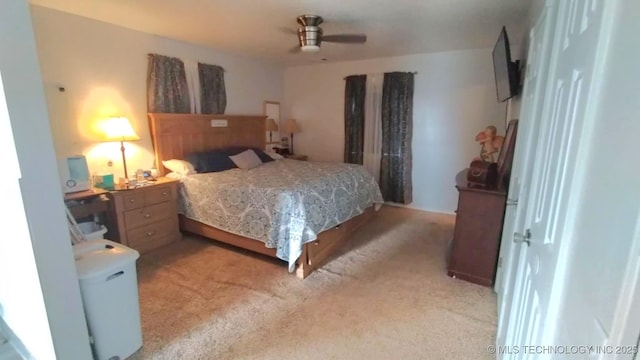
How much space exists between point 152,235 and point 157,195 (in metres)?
0.44

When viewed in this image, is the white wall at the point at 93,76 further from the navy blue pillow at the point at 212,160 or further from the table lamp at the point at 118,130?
the navy blue pillow at the point at 212,160

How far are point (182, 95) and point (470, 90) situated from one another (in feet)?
13.1

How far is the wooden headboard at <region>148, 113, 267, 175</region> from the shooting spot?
12.1 ft

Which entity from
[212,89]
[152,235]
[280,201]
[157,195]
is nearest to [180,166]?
[157,195]

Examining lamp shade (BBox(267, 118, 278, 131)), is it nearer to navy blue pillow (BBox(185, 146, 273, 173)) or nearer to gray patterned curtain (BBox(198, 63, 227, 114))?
gray patterned curtain (BBox(198, 63, 227, 114))

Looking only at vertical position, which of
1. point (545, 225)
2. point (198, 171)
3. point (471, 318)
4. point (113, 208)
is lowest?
point (471, 318)

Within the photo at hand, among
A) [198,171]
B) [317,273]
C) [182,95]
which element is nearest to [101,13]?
[182,95]

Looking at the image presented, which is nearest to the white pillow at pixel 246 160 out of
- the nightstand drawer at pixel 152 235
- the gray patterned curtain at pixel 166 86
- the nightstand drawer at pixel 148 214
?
the gray patterned curtain at pixel 166 86

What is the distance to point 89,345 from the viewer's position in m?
1.58

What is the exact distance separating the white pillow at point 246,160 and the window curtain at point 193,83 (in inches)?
33.0

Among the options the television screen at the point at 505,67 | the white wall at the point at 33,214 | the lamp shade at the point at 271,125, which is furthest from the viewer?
the lamp shade at the point at 271,125

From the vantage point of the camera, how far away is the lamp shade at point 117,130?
3057 mm

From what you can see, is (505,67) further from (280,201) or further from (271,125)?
(271,125)

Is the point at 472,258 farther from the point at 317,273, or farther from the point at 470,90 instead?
the point at 470,90
